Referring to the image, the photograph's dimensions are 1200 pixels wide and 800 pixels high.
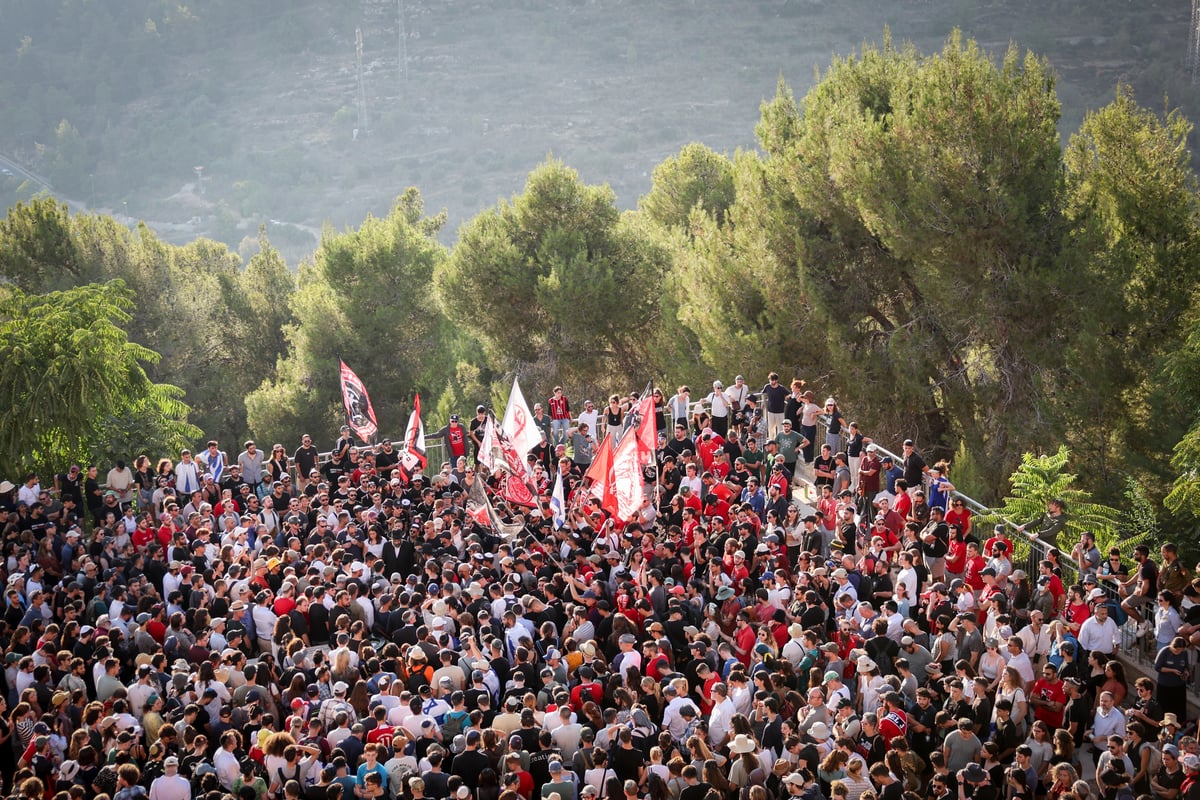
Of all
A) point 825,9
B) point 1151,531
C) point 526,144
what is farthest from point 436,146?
point 1151,531

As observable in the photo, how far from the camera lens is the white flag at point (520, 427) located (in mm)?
17453

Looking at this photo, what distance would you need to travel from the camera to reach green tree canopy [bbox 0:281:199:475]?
2242 centimetres

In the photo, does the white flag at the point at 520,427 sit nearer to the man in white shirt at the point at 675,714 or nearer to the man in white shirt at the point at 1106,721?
the man in white shirt at the point at 675,714

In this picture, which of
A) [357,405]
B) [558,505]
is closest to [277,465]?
[357,405]

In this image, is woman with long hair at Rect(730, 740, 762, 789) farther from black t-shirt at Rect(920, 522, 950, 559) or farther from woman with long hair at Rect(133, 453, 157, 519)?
woman with long hair at Rect(133, 453, 157, 519)

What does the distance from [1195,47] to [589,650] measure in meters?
101

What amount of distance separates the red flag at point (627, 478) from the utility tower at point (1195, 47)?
90.4 meters

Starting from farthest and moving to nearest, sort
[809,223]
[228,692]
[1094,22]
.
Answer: [1094,22] → [809,223] → [228,692]

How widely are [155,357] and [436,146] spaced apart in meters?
168

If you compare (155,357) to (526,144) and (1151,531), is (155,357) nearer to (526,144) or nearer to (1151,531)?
(1151,531)

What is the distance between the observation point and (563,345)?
35.4m

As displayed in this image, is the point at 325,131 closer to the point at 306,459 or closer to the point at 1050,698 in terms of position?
the point at 306,459

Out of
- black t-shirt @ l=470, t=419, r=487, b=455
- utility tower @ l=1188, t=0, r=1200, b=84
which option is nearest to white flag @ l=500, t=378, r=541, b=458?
black t-shirt @ l=470, t=419, r=487, b=455

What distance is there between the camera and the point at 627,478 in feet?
50.7
